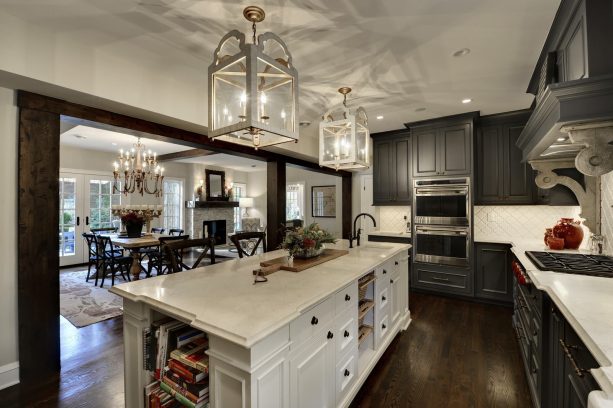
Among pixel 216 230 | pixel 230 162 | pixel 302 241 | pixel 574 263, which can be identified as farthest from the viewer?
pixel 216 230

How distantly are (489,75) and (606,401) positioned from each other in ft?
9.74

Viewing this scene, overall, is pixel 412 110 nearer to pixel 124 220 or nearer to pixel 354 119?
pixel 354 119

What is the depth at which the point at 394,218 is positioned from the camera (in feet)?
17.2

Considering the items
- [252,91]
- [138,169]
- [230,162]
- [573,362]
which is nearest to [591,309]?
[573,362]

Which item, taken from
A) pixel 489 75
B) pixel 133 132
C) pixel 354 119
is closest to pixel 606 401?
pixel 354 119

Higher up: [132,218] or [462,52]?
[462,52]

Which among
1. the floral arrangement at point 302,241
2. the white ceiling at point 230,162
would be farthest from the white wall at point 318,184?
the floral arrangement at point 302,241

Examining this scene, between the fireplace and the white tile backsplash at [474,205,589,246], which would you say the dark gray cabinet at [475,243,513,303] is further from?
the fireplace

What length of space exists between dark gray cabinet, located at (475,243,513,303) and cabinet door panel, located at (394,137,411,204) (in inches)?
52.0

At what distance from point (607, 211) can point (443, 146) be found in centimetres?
219

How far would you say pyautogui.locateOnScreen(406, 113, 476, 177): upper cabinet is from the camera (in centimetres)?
400

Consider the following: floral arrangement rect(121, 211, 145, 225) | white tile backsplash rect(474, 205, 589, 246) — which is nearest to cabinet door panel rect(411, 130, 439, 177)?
white tile backsplash rect(474, 205, 589, 246)

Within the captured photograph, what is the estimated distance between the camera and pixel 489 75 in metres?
2.78

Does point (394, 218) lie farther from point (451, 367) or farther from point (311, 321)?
point (311, 321)
